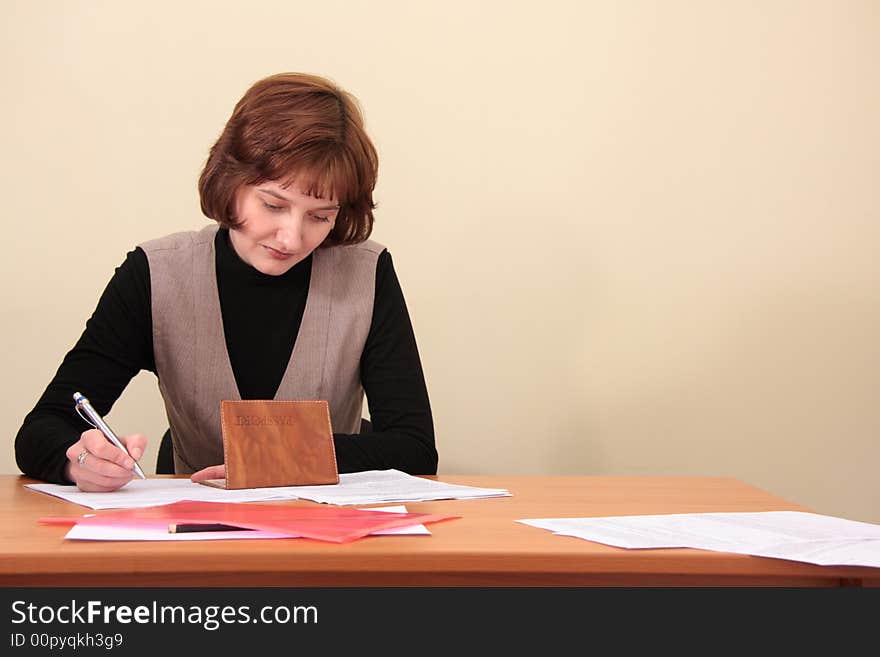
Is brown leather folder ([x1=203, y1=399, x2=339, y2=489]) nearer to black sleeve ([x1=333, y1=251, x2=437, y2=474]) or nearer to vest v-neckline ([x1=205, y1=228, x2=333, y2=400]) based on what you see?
black sleeve ([x1=333, y1=251, x2=437, y2=474])

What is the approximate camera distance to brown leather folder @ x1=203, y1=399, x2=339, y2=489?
1272 mm

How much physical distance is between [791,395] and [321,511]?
1.87 metres

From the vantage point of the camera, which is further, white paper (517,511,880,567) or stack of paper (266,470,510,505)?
stack of paper (266,470,510,505)

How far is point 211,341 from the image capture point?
5.79 feet

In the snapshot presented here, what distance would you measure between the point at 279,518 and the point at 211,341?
2.78ft

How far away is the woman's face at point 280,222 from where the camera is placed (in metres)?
1.62

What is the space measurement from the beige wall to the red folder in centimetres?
149

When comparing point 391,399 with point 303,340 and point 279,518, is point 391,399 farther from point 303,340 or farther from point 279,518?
point 279,518

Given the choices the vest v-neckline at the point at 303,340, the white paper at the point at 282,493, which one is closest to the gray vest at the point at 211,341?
the vest v-neckline at the point at 303,340

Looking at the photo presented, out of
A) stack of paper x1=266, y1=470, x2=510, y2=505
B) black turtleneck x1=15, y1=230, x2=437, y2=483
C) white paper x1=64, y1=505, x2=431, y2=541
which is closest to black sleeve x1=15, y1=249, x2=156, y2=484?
black turtleneck x1=15, y1=230, x2=437, y2=483

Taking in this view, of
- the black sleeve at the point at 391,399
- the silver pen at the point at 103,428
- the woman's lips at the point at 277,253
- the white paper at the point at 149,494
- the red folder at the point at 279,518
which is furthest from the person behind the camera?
the woman's lips at the point at 277,253

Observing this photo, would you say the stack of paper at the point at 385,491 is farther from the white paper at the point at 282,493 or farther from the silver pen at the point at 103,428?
the silver pen at the point at 103,428

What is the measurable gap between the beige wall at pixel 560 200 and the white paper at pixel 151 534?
5.33ft

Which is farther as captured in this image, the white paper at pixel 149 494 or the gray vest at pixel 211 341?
the gray vest at pixel 211 341
